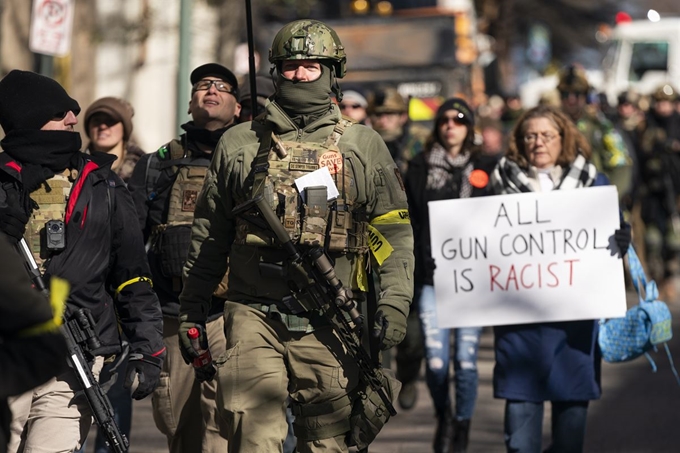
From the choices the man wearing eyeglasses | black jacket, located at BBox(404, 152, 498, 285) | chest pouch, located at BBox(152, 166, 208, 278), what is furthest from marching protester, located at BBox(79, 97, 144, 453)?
black jacket, located at BBox(404, 152, 498, 285)

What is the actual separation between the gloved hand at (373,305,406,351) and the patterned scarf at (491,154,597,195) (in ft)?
6.92

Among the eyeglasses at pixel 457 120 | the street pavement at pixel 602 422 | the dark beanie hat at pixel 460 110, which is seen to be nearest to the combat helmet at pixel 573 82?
the street pavement at pixel 602 422

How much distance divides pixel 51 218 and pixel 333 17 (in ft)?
51.5

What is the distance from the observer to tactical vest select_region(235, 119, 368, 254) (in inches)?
207

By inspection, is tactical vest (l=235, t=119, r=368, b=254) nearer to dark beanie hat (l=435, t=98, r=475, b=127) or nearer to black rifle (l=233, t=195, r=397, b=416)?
black rifle (l=233, t=195, r=397, b=416)

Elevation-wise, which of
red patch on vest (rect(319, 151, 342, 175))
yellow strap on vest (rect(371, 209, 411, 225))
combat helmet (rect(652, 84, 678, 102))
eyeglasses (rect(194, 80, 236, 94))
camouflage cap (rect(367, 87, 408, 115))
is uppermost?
combat helmet (rect(652, 84, 678, 102))

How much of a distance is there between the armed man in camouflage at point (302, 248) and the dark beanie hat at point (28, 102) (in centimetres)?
62

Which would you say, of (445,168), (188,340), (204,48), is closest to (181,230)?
(188,340)

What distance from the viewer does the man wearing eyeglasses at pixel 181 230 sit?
254 inches

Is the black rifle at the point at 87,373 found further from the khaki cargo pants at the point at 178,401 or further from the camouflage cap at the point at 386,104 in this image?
the camouflage cap at the point at 386,104

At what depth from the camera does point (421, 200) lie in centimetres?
827

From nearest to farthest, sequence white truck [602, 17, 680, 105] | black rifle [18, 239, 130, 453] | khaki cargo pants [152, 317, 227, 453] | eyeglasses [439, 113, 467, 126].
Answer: black rifle [18, 239, 130, 453]
khaki cargo pants [152, 317, 227, 453]
eyeglasses [439, 113, 467, 126]
white truck [602, 17, 680, 105]

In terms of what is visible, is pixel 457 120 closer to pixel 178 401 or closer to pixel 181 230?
pixel 181 230

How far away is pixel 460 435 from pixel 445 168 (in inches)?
56.7
